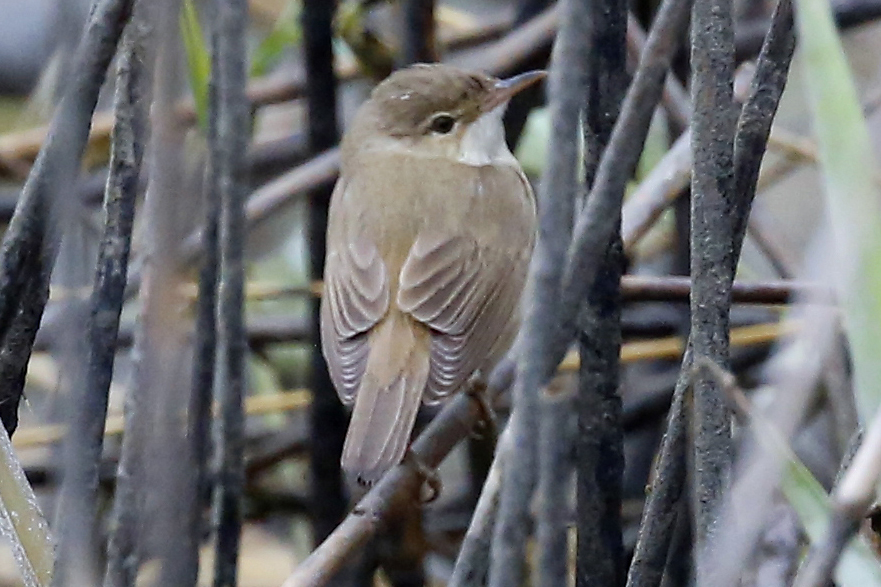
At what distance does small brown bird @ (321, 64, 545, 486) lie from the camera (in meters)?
2.69

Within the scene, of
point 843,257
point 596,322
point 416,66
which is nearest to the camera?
point 843,257

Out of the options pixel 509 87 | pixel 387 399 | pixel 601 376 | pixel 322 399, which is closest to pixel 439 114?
pixel 509 87

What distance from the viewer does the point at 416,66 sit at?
3234mm

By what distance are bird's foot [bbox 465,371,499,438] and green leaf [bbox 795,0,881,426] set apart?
5.01 feet

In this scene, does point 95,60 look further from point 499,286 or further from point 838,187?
point 499,286

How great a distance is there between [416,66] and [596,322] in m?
1.58

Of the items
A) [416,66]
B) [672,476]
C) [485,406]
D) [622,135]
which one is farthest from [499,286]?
[622,135]

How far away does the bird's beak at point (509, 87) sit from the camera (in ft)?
9.99

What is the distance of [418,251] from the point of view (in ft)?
10.1

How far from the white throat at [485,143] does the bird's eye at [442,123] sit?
5 cm

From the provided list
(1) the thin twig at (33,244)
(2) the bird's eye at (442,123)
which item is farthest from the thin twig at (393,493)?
(2) the bird's eye at (442,123)

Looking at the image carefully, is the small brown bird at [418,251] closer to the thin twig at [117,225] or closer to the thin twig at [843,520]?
the thin twig at [117,225]

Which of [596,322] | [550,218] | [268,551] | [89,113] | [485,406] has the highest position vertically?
[89,113]

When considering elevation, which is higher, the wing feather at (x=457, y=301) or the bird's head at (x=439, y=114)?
the bird's head at (x=439, y=114)
